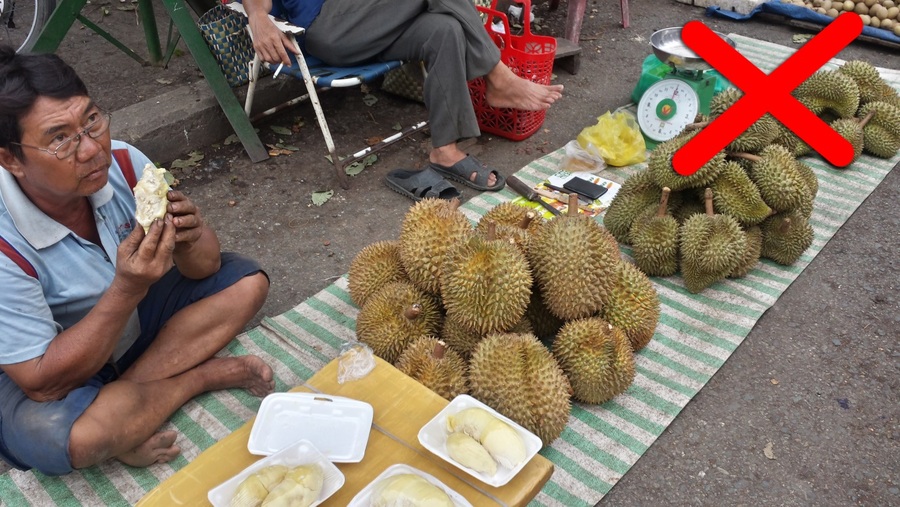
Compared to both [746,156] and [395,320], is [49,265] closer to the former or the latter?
[395,320]

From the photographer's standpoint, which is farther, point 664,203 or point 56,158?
point 664,203

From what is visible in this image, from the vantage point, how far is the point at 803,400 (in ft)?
7.89

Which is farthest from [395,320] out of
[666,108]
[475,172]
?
[666,108]

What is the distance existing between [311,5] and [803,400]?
3089mm

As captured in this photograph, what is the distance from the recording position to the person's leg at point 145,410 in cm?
190

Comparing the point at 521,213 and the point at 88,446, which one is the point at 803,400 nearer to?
the point at 521,213

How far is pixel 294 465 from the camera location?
5.27 ft

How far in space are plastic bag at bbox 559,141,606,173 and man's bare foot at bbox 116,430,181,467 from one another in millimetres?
2549

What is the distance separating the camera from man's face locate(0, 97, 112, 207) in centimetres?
165

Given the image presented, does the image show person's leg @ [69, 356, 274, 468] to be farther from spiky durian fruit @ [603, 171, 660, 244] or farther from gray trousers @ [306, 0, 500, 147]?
gray trousers @ [306, 0, 500, 147]

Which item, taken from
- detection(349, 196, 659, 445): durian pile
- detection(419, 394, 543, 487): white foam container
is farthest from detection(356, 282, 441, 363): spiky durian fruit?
detection(419, 394, 543, 487): white foam container

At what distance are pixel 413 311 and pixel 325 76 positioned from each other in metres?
1.85

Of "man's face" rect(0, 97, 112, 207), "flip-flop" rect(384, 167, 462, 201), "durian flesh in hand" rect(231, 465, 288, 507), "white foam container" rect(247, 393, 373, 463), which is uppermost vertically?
"man's face" rect(0, 97, 112, 207)

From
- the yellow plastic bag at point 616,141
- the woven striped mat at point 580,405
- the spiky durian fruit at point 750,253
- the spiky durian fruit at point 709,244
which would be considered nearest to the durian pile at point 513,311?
the woven striped mat at point 580,405
